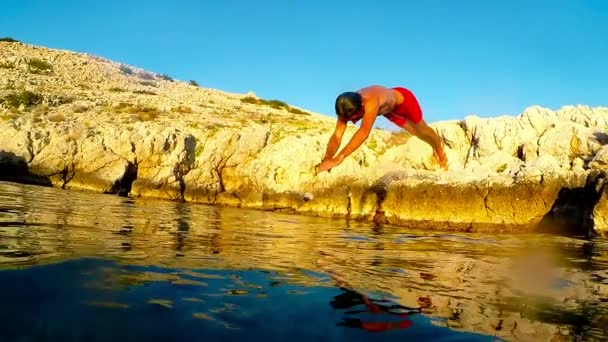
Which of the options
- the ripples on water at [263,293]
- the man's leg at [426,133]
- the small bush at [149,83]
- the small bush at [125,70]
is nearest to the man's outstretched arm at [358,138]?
the ripples on water at [263,293]

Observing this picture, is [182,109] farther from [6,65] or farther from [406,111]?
[406,111]

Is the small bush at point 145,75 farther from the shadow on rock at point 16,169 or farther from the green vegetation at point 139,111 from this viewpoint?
the shadow on rock at point 16,169

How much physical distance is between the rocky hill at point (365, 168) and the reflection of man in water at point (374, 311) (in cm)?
1138

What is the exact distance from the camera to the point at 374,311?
358cm

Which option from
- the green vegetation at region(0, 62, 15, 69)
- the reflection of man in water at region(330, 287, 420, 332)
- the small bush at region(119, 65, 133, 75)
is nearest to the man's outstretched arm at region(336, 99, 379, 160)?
the reflection of man in water at region(330, 287, 420, 332)

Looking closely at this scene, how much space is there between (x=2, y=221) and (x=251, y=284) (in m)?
4.70

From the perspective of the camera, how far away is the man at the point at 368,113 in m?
7.36

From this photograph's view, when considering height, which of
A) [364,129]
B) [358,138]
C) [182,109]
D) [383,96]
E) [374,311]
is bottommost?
[374,311]

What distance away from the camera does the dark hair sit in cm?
740

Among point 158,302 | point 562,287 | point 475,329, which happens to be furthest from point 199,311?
point 562,287

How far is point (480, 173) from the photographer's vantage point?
659 inches

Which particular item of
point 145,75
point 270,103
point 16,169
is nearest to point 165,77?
point 145,75

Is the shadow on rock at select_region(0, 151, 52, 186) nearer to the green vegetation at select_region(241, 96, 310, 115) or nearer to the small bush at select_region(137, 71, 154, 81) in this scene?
the green vegetation at select_region(241, 96, 310, 115)

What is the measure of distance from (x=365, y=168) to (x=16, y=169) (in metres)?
15.5
